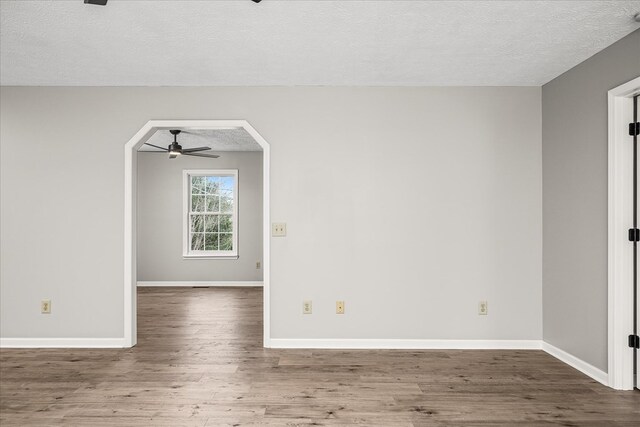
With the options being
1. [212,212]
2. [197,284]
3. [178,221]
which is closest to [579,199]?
[212,212]

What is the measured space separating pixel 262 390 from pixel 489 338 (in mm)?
2217

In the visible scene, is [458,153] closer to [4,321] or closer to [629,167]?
[629,167]

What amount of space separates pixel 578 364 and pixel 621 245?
3.53ft

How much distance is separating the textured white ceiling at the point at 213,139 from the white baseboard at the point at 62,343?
3.15 metres

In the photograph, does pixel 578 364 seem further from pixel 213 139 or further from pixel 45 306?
pixel 213 139

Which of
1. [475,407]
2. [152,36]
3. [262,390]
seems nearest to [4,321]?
[262,390]

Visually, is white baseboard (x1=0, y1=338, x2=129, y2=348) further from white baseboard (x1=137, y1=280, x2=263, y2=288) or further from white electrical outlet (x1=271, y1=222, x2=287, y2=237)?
white baseboard (x1=137, y1=280, x2=263, y2=288)

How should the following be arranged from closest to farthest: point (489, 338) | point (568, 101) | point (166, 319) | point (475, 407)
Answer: point (475, 407)
point (568, 101)
point (489, 338)
point (166, 319)

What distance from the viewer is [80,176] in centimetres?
387

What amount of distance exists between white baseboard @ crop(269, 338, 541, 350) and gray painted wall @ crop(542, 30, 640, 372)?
30cm

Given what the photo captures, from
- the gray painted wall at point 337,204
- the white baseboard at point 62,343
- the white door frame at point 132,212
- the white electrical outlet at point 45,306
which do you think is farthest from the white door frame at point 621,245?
the white electrical outlet at point 45,306

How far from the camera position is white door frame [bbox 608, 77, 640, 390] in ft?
9.43

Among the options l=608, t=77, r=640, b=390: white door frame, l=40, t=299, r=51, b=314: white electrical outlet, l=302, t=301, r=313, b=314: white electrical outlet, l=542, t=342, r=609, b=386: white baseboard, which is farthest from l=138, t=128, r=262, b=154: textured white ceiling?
l=542, t=342, r=609, b=386: white baseboard

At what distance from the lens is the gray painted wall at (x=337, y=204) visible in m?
3.82
